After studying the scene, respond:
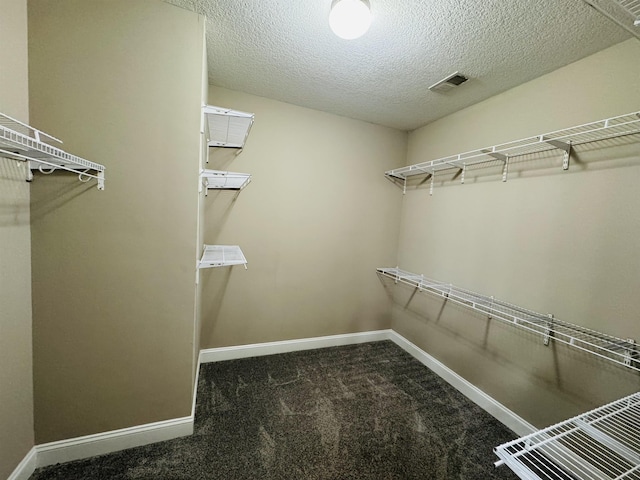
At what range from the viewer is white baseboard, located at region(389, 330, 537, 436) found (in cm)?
180

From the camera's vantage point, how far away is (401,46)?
5.18ft

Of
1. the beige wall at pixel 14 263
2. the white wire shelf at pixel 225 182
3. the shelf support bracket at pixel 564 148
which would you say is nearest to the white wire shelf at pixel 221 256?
the white wire shelf at pixel 225 182

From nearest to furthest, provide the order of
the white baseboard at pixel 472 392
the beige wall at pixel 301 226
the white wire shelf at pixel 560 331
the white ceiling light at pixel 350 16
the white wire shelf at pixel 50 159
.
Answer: the white wire shelf at pixel 50 159, the white ceiling light at pixel 350 16, the white wire shelf at pixel 560 331, the white baseboard at pixel 472 392, the beige wall at pixel 301 226

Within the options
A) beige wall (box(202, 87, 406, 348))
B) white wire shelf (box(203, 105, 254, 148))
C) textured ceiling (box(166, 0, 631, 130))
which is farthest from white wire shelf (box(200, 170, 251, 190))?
textured ceiling (box(166, 0, 631, 130))

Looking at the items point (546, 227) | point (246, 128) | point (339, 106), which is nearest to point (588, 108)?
point (546, 227)

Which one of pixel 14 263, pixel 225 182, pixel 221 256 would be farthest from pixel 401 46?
pixel 14 263

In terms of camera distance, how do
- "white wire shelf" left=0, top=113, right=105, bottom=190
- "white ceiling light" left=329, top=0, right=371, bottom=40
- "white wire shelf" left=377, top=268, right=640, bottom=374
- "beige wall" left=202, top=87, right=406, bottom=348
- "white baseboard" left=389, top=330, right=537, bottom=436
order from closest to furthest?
"white wire shelf" left=0, top=113, right=105, bottom=190
"white ceiling light" left=329, top=0, right=371, bottom=40
"white wire shelf" left=377, top=268, right=640, bottom=374
"white baseboard" left=389, top=330, right=537, bottom=436
"beige wall" left=202, top=87, right=406, bottom=348

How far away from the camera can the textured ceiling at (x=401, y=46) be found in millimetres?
1312

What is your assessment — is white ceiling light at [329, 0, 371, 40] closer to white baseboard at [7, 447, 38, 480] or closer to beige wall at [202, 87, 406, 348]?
beige wall at [202, 87, 406, 348]

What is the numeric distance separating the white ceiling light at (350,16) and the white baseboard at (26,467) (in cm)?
263

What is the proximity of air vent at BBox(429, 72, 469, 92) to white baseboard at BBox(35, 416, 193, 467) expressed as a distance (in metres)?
2.86

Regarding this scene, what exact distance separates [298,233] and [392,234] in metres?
1.14

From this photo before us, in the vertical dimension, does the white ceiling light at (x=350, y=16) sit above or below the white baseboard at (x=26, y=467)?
above

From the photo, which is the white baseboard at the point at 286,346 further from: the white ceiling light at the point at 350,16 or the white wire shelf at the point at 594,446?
the white ceiling light at the point at 350,16
